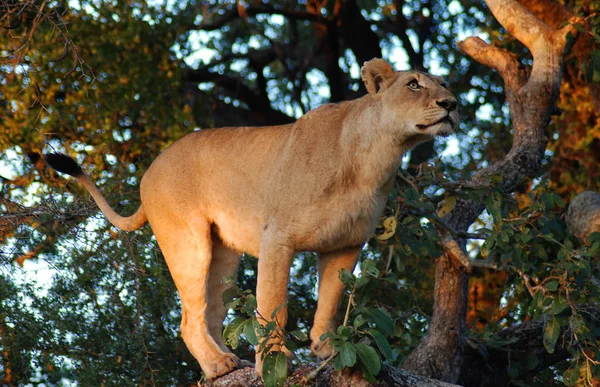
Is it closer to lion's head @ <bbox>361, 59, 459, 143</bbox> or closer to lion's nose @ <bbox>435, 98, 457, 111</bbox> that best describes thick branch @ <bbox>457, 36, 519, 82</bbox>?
lion's head @ <bbox>361, 59, 459, 143</bbox>

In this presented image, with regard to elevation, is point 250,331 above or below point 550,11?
below

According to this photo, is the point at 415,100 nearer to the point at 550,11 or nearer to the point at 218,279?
the point at 218,279

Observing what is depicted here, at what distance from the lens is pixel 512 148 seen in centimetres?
760

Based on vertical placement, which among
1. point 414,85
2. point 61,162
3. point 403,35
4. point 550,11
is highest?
point 403,35

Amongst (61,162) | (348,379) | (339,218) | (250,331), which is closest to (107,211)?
(61,162)

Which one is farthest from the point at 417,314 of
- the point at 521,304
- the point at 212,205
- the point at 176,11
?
the point at 176,11

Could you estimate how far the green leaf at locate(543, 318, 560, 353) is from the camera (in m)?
6.30

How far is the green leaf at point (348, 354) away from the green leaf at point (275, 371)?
0.32 m

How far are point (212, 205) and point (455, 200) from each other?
6.00 feet

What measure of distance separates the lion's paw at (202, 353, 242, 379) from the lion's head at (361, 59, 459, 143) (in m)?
1.67

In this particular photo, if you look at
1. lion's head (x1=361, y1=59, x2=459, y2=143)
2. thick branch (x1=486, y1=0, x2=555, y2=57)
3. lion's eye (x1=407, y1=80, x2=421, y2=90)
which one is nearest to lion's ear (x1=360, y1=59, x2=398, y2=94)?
lion's head (x1=361, y1=59, x2=459, y2=143)

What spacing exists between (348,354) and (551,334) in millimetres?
2010

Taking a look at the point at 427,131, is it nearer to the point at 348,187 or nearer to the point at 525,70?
the point at 348,187

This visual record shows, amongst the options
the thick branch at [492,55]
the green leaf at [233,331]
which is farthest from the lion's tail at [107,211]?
the thick branch at [492,55]
